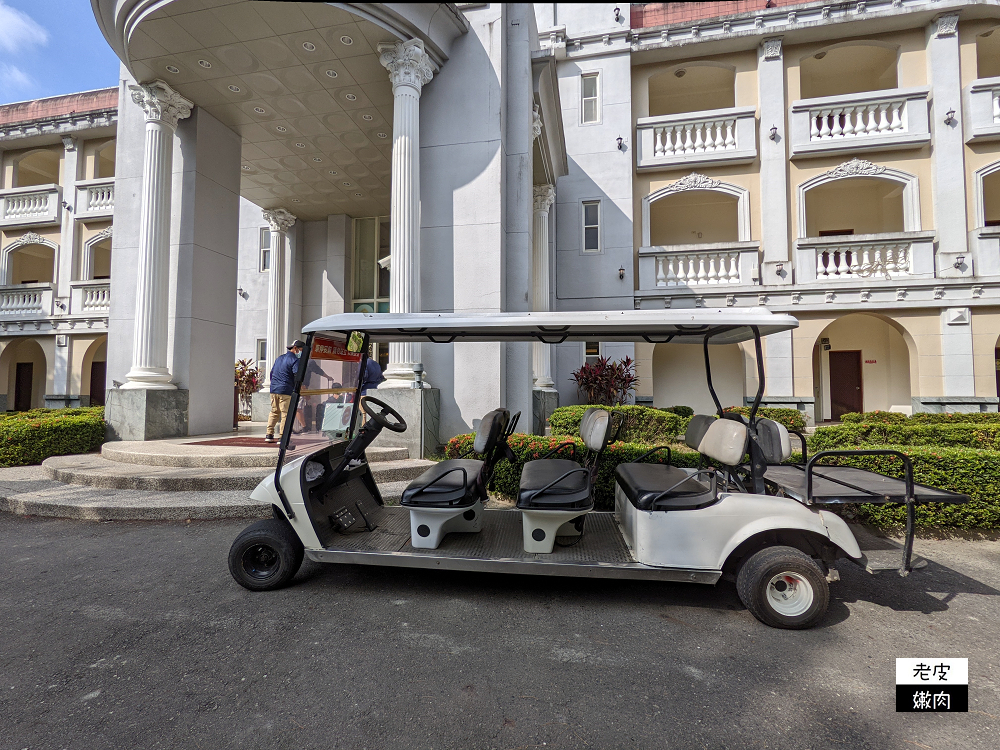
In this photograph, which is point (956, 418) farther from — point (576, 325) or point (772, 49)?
point (772, 49)

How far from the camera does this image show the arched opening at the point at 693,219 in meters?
15.2

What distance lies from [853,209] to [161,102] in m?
18.0

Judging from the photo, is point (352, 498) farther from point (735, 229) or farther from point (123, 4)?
point (735, 229)

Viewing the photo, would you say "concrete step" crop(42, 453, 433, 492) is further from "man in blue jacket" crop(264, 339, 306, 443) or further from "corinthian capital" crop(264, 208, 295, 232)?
"corinthian capital" crop(264, 208, 295, 232)

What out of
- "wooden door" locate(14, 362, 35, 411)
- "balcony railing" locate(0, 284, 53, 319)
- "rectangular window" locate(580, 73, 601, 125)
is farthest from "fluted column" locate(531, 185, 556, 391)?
"wooden door" locate(14, 362, 35, 411)

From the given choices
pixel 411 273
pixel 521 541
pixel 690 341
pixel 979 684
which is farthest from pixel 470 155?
pixel 979 684

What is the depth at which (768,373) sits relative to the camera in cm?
1305

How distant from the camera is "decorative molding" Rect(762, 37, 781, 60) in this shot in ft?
42.9

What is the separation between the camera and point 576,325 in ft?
11.1

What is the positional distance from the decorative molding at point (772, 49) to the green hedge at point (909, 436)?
11517 millimetres

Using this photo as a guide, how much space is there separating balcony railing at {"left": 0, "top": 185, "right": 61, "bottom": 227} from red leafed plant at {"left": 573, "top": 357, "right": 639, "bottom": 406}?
19.3m

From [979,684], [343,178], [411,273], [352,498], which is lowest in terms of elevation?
[979,684]

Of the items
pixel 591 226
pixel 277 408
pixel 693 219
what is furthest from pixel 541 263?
pixel 277 408

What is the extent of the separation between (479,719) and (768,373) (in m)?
13.3
